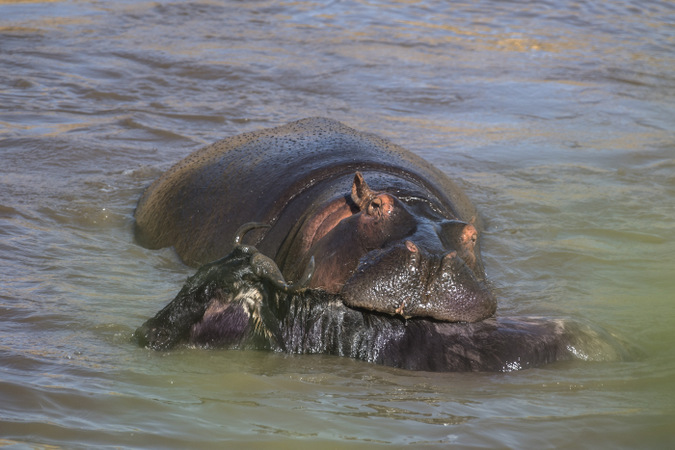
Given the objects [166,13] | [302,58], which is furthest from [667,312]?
[166,13]

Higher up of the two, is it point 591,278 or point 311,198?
point 311,198

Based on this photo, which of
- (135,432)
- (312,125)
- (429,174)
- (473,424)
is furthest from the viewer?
(312,125)

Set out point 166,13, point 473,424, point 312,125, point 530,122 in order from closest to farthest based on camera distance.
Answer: point 473,424 → point 312,125 → point 530,122 → point 166,13

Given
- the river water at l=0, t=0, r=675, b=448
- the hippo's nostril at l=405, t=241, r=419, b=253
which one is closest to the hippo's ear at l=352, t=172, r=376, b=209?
the hippo's nostril at l=405, t=241, r=419, b=253

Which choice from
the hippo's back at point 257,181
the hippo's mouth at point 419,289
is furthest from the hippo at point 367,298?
the hippo's back at point 257,181

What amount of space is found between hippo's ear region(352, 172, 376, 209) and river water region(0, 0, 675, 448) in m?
0.82

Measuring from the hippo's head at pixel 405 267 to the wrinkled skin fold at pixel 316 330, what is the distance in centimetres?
8

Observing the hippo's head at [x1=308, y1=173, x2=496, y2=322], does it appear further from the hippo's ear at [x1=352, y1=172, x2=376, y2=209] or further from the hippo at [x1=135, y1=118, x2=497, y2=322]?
the hippo's ear at [x1=352, y1=172, x2=376, y2=209]

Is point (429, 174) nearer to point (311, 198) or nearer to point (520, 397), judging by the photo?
point (311, 198)

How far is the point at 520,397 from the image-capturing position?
127 inches

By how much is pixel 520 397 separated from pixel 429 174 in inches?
99.9

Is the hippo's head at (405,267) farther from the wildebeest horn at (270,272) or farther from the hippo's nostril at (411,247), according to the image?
the wildebeest horn at (270,272)

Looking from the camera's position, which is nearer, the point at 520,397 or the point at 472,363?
the point at 520,397

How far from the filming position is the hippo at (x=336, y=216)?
351cm
